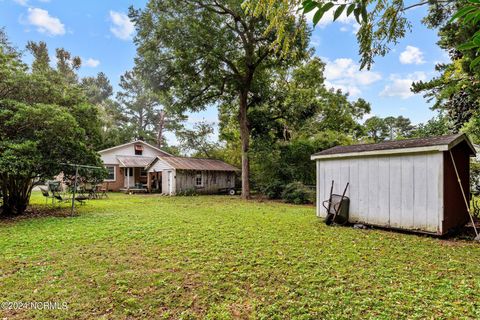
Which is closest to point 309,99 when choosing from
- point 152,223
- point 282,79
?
point 282,79

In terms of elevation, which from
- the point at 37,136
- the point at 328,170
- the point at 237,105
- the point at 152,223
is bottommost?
the point at 152,223

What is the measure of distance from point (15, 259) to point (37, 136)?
5059 mm

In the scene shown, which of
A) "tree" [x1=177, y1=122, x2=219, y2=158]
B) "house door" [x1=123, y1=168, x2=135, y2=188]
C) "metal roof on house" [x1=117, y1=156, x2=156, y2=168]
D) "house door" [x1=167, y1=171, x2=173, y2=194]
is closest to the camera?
"house door" [x1=167, y1=171, x2=173, y2=194]

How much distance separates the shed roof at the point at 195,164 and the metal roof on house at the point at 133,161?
4.47 feet

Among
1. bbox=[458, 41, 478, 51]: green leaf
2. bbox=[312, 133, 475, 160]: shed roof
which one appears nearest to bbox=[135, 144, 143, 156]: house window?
bbox=[312, 133, 475, 160]: shed roof

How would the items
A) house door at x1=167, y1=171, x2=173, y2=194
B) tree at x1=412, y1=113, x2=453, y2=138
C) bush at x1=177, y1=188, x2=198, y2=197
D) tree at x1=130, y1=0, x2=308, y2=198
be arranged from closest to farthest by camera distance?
tree at x1=130, y1=0, x2=308, y2=198
tree at x1=412, y1=113, x2=453, y2=138
bush at x1=177, y1=188, x2=198, y2=197
house door at x1=167, y1=171, x2=173, y2=194

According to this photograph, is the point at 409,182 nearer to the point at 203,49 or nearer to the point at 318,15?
the point at 318,15

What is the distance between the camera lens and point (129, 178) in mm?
22141

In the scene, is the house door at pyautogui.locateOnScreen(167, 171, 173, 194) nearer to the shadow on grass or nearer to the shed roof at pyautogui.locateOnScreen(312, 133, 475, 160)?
the shadow on grass

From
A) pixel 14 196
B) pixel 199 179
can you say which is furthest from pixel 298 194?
pixel 14 196

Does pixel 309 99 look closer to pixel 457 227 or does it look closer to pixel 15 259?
pixel 457 227

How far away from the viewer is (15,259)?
4.51 m

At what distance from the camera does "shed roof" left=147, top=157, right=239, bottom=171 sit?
18583mm

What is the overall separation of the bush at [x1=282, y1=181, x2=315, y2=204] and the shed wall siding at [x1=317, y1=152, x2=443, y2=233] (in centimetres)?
532
